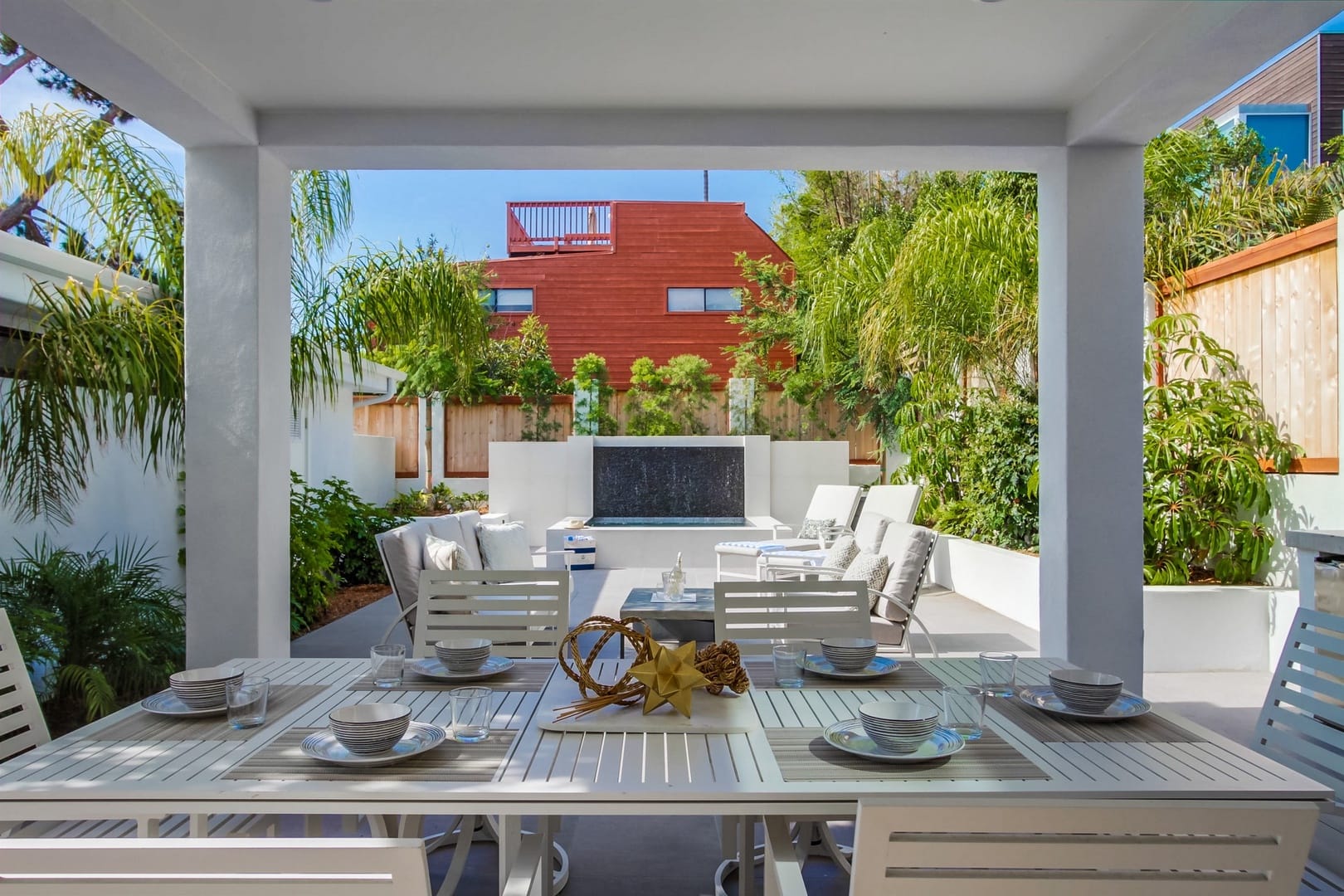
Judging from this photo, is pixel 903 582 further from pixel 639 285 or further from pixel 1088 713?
pixel 639 285

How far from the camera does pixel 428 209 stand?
24.4 meters

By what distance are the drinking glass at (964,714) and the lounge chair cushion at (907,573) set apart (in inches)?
102

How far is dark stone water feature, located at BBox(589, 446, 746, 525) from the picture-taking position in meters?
11.0

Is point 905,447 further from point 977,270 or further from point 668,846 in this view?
point 668,846

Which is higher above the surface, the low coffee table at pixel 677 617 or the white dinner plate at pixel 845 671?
the white dinner plate at pixel 845 671

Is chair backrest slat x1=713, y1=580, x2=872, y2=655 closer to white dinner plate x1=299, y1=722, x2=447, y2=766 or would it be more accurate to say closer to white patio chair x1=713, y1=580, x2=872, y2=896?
white patio chair x1=713, y1=580, x2=872, y2=896

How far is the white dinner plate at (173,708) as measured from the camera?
2018 mm

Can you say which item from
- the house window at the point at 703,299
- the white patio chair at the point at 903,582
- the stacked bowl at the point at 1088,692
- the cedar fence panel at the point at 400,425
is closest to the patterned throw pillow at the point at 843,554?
the white patio chair at the point at 903,582

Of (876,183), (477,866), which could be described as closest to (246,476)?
(477,866)

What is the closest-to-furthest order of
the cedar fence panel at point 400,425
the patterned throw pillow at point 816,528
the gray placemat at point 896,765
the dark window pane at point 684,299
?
1. the gray placemat at point 896,765
2. the patterned throw pillow at point 816,528
3. the cedar fence panel at point 400,425
4. the dark window pane at point 684,299

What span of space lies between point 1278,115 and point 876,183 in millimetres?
5838

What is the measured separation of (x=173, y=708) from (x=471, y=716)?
70cm

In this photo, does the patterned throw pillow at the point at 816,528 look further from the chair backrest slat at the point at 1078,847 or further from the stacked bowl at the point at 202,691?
the chair backrest slat at the point at 1078,847

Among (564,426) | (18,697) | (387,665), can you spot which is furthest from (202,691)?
(564,426)
